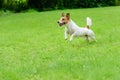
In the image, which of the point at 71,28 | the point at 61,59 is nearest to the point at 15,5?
the point at 71,28

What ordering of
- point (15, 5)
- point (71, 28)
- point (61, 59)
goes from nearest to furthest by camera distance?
point (61, 59) < point (71, 28) < point (15, 5)

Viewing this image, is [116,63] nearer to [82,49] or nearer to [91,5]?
[82,49]

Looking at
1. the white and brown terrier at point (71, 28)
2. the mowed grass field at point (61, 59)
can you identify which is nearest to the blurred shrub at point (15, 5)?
the mowed grass field at point (61, 59)

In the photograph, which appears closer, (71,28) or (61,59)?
(61,59)

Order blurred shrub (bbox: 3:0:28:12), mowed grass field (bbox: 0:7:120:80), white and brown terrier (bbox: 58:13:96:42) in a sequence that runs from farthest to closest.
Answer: blurred shrub (bbox: 3:0:28:12) < white and brown terrier (bbox: 58:13:96:42) < mowed grass field (bbox: 0:7:120:80)

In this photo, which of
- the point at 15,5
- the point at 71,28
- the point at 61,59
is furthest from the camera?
the point at 15,5

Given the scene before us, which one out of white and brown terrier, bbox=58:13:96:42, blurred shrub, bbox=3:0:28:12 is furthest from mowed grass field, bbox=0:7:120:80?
blurred shrub, bbox=3:0:28:12

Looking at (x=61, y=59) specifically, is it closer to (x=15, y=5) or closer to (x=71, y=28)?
(x=71, y=28)

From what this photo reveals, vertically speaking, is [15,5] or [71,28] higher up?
[71,28]

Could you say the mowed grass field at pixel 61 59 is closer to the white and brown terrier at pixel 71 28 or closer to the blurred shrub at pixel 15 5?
the white and brown terrier at pixel 71 28

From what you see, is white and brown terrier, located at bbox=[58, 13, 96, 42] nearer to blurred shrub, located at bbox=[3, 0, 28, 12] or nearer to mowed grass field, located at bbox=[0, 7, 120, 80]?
mowed grass field, located at bbox=[0, 7, 120, 80]

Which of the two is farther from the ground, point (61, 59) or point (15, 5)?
point (61, 59)

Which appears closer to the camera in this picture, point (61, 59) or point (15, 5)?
point (61, 59)

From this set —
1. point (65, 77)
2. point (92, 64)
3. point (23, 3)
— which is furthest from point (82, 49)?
point (23, 3)
